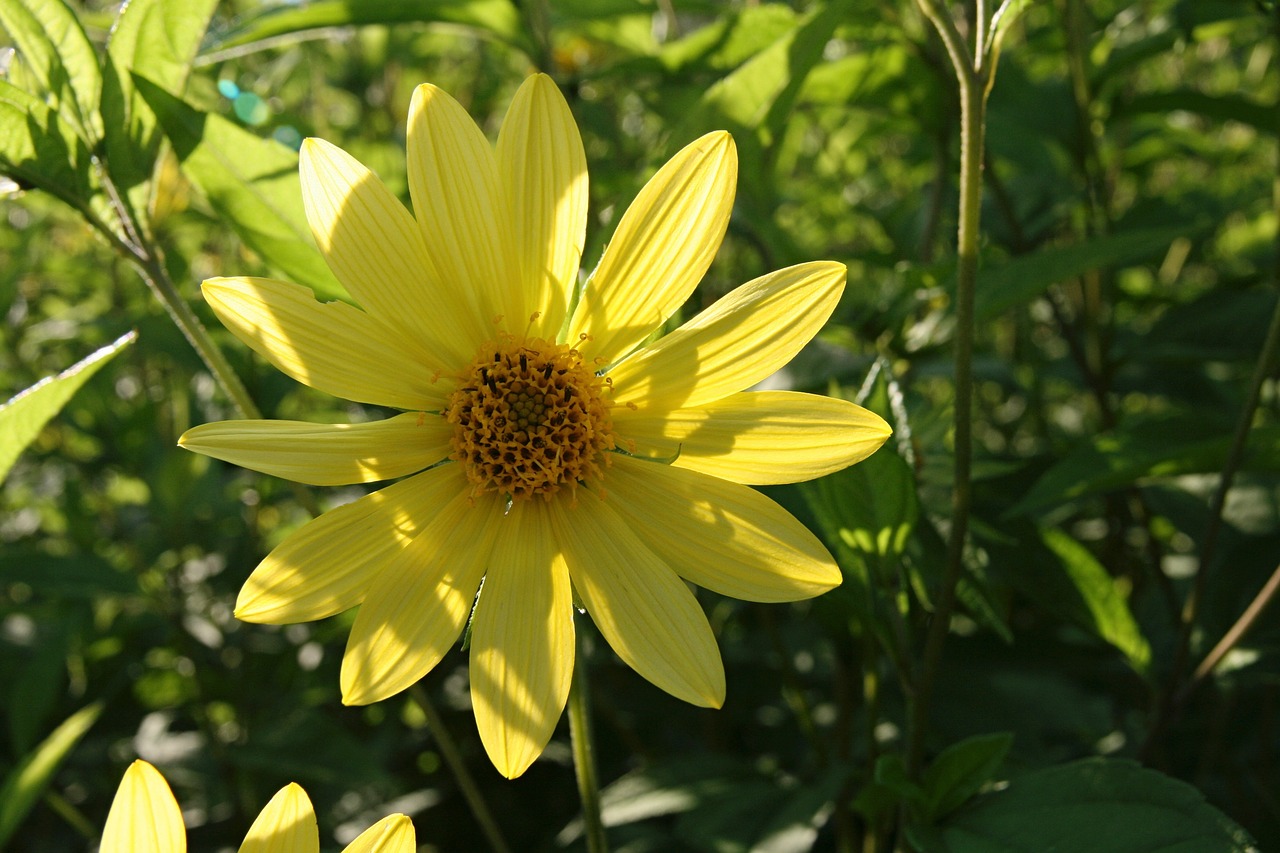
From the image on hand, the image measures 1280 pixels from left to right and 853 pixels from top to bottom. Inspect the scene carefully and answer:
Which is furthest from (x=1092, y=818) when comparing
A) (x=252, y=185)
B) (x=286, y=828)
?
(x=252, y=185)

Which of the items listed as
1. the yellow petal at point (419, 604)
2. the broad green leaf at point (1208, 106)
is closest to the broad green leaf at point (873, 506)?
the yellow petal at point (419, 604)

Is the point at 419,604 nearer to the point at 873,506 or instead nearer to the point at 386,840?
the point at 386,840

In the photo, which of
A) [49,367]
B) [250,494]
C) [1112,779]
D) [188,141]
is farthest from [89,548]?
[1112,779]

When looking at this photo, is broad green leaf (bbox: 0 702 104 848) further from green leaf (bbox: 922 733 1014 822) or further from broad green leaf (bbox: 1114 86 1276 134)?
broad green leaf (bbox: 1114 86 1276 134)

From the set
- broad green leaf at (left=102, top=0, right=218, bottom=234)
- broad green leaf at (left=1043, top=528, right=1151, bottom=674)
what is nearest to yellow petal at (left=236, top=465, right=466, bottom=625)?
broad green leaf at (left=102, top=0, right=218, bottom=234)

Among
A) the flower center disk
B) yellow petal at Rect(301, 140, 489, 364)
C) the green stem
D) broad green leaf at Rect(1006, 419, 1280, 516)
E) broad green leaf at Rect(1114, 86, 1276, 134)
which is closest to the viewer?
the green stem

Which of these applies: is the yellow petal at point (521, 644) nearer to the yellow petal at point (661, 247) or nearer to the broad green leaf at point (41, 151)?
the yellow petal at point (661, 247)

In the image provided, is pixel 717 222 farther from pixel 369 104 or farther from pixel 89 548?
pixel 369 104
